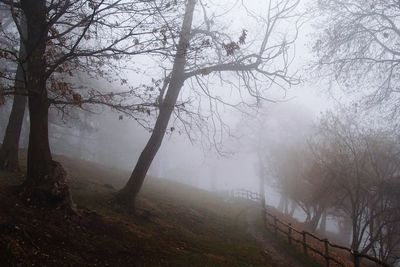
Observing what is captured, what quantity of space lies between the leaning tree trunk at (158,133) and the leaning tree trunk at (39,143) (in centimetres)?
437

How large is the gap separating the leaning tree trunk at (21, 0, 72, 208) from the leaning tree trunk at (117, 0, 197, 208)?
14.3ft

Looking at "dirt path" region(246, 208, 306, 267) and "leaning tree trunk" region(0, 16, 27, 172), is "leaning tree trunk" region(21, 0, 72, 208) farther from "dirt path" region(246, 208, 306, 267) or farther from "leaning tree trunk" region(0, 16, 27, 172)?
"dirt path" region(246, 208, 306, 267)

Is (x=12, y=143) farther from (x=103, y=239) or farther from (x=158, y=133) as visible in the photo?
(x=103, y=239)

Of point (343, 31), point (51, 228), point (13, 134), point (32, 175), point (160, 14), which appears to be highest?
point (343, 31)

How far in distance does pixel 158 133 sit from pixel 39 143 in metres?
5.49

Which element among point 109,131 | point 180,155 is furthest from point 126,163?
point 180,155

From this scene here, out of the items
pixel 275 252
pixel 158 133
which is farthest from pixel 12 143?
pixel 275 252

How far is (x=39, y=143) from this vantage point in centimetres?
962

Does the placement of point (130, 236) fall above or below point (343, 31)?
below

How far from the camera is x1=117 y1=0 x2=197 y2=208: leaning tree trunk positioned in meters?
14.0

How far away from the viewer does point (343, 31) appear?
14945 mm

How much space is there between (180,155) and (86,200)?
256 ft

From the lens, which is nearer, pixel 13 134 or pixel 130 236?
pixel 130 236

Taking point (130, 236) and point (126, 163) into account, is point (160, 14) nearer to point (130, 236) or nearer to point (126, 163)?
point (130, 236)
